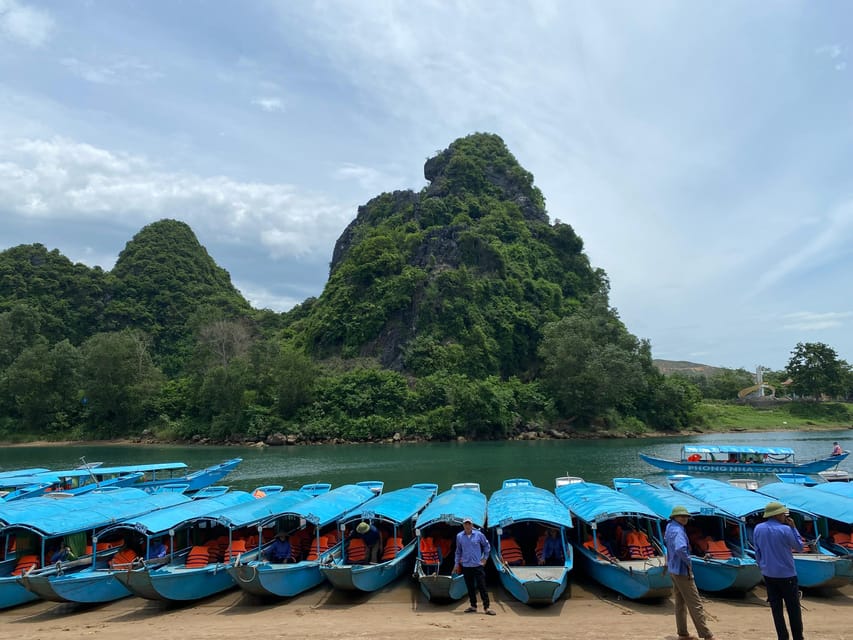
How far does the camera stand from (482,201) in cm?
9950

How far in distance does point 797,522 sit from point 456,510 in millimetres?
9363

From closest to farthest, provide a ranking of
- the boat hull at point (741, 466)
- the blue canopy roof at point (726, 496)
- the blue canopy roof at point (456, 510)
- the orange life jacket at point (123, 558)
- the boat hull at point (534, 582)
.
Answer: the boat hull at point (534, 582) < the blue canopy roof at point (456, 510) < the blue canopy roof at point (726, 496) < the orange life jacket at point (123, 558) < the boat hull at point (741, 466)

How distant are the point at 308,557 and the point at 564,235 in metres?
88.3

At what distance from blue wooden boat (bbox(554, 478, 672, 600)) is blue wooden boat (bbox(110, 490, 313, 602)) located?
26.3 ft

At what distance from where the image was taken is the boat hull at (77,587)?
41.0 feet

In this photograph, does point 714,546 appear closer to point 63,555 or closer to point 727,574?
point 727,574

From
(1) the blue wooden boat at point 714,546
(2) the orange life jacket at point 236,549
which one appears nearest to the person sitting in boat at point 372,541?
(2) the orange life jacket at point 236,549

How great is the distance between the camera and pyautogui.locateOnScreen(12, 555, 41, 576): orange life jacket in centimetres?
1368

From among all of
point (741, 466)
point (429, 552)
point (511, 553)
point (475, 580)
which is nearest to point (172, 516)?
point (429, 552)

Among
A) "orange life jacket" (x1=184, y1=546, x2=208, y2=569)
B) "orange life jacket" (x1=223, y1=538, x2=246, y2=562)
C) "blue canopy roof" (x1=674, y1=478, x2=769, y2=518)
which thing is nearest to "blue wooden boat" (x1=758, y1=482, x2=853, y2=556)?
"blue canopy roof" (x1=674, y1=478, x2=769, y2=518)

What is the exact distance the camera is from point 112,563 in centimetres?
1409

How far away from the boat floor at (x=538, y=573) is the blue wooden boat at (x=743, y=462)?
28.1m

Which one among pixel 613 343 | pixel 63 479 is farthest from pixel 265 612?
pixel 613 343

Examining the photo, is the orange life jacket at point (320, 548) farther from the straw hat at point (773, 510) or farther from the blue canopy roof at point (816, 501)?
the blue canopy roof at point (816, 501)
